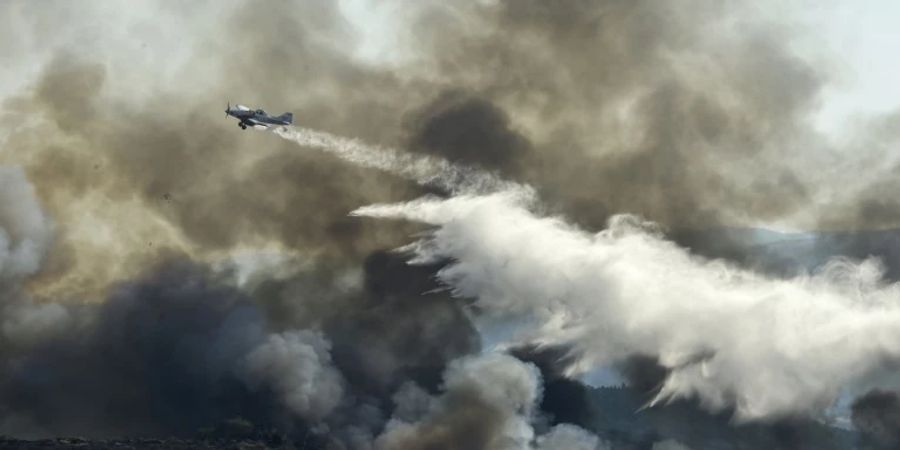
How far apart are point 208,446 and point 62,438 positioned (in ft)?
Result: 58.1

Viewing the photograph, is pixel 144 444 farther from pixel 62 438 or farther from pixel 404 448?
pixel 404 448

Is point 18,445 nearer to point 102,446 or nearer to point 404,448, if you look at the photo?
point 102,446

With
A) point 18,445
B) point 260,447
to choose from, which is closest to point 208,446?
point 260,447

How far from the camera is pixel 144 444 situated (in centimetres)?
19488

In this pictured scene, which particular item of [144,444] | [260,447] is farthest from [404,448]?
[144,444]

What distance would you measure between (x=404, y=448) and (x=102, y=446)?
3689 cm

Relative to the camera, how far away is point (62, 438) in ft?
641

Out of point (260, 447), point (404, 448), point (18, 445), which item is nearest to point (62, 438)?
point (18, 445)

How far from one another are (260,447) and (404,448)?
58.8ft

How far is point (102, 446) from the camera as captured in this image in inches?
7534

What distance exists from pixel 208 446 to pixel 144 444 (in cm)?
783

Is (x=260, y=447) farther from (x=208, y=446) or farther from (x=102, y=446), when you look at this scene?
(x=102, y=446)

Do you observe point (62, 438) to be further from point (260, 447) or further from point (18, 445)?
point (260, 447)

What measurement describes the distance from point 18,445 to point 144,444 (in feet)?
49.0
